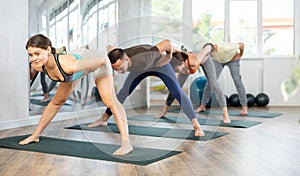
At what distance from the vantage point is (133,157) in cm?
263

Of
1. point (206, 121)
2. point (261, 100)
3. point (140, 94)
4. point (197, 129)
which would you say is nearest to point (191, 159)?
point (197, 129)

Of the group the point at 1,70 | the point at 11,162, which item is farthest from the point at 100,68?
the point at 1,70

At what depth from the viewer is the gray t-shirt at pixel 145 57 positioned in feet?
10.2

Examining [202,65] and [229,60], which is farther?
[229,60]

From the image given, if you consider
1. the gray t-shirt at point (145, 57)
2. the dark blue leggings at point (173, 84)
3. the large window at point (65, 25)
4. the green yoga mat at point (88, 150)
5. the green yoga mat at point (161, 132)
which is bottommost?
the green yoga mat at point (88, 150)

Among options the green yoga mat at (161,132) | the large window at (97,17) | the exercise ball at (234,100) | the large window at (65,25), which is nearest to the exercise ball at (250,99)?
the exercise ball at (234,100)

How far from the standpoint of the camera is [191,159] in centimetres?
264

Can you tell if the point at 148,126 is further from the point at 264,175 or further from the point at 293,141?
the point at 264,175

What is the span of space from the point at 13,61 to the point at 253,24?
4359 mm

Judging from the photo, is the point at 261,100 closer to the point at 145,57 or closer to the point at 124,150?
the point at 145,57

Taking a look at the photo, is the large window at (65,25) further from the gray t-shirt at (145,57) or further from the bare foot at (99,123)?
the gray t-shirt at (145,57)

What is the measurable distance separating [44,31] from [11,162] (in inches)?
91.6

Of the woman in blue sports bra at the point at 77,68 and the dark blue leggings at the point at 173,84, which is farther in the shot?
the dark blue leggings at the point at 173,84

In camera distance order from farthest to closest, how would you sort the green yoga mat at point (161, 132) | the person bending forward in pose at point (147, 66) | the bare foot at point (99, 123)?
1. the bare foot at point (99, 123)
2. the green yoga mat at point (161, 132)
3. the person bending forward in pose at point (147, 66)
